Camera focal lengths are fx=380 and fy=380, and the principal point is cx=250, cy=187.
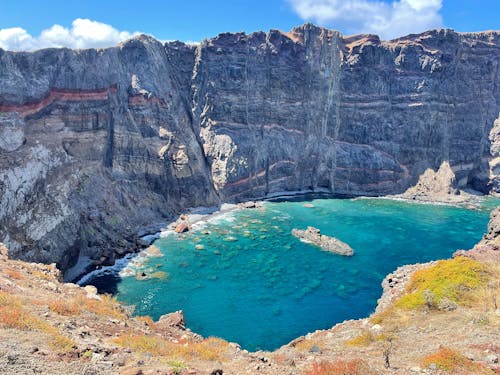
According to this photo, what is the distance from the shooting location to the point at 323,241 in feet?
236

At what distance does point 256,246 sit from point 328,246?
13.2 meters

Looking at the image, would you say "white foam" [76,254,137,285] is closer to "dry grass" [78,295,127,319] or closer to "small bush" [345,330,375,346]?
"dry grass" [78,295,127,319]

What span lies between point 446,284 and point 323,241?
33.6 m

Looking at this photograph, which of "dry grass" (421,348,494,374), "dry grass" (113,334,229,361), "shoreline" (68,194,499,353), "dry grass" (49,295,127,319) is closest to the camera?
"dry grass" (421,348,494,374)

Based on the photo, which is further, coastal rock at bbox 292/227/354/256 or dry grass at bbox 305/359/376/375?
coastal rock at bbox 292/227/354/256

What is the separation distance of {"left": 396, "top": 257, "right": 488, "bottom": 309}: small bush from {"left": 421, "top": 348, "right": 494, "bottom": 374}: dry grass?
14.9 meters

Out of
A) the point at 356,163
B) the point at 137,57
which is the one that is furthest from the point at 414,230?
the point at 137,57

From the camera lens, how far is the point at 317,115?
11450cm

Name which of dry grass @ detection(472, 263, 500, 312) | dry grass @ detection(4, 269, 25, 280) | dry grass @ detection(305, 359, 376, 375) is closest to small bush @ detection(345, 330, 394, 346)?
dry grass @ detection(305, 359, 376, 375)

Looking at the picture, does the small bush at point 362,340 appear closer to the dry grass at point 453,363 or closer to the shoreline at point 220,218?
the dry grass at point 453,363

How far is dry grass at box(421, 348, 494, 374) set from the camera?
20.1 metres

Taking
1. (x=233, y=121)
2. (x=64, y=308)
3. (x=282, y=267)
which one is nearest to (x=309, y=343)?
(x=64, y=308)

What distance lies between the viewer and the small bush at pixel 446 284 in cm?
3625

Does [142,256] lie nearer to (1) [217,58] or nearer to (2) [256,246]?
(2) [256,246]
